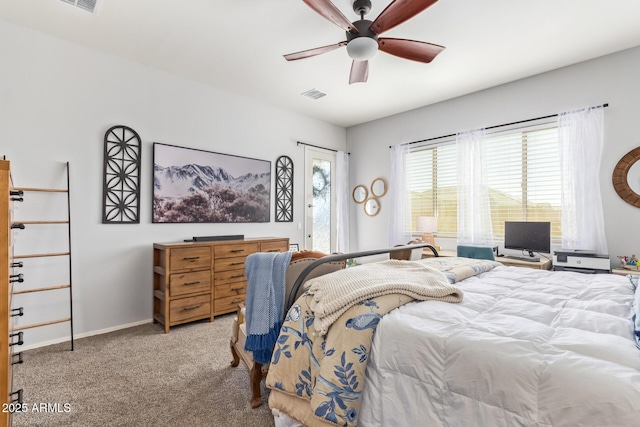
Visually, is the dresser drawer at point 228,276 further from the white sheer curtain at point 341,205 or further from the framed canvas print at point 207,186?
the white sheer curtain at point 341,205

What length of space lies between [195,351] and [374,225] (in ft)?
11.5

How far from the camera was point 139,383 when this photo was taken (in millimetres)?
2115

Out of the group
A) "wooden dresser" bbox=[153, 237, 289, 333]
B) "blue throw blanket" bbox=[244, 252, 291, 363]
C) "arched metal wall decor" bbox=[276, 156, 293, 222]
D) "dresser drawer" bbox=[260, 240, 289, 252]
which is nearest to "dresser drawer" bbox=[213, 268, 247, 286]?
"wooden dresser" bbox=[153, 237, 289, 333]

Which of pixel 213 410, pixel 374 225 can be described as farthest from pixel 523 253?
pixel 213 410

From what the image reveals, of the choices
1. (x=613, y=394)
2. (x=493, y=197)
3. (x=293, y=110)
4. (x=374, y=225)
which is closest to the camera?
(x=613, y=394)

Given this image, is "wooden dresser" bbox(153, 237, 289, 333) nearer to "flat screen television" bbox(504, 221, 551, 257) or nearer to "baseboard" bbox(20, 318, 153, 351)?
"baseboard" bbox(20, 318, 153, 351)

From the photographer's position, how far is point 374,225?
211 inches

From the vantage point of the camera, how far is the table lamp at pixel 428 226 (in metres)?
4.38

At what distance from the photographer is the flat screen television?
346 centimetres

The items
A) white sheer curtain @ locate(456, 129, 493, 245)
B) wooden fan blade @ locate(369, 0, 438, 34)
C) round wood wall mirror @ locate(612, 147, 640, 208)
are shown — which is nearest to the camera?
wooden fan blade @ locate(369, 0, 438, 34)

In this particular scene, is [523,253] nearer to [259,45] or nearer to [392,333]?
[392,333]

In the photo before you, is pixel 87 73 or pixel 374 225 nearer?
pixel 87 73

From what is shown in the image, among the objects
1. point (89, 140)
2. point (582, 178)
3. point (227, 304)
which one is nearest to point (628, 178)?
point (582, 178)

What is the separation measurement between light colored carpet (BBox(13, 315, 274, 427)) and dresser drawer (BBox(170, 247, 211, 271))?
2.24ft
